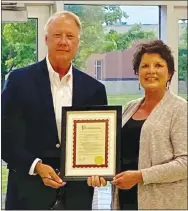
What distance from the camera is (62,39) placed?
130cm

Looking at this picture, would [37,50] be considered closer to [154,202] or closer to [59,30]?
[59,30]

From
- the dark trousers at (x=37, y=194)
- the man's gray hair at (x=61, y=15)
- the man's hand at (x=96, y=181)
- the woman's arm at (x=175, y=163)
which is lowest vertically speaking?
the dark trousers at (x=37, y=194)

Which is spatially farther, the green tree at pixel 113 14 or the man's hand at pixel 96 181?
the green tree at pixel 113 14

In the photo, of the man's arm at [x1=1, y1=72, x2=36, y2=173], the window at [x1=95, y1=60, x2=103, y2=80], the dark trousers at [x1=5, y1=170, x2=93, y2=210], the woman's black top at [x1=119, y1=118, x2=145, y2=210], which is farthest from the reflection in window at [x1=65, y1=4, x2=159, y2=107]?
the dark trousers at [x1=5, y1=170, x2=93, y2=210]

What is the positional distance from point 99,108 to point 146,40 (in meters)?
0.32

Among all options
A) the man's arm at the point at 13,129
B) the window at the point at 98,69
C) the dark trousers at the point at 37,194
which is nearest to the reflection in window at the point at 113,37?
the window at the point at 98,69

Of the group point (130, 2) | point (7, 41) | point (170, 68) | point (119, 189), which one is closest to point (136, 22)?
point (130, 2)

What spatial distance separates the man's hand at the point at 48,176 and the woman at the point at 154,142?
0.18 meters

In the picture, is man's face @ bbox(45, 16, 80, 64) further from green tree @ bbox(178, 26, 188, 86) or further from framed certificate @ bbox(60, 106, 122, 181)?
green tree @ bbox(178, 26, 188, 86)

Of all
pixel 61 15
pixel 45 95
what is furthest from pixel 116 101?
pixel 61 15

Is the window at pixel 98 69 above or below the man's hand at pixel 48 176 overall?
above

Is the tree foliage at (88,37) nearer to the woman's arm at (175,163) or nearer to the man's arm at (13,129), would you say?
the man's arm at (13,129)

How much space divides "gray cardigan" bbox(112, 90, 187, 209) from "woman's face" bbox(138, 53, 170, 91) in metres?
0.06

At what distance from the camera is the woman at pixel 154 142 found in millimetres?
1244
